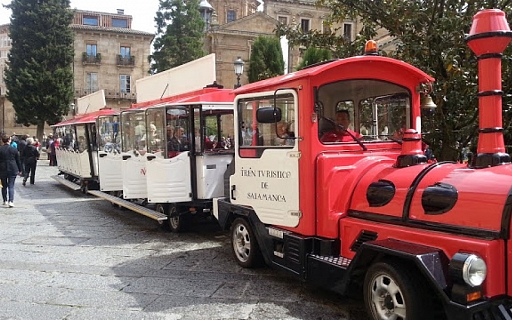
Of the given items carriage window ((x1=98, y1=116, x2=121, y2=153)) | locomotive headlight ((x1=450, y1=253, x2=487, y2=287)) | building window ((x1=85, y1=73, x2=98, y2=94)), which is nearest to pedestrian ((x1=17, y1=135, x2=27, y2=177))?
carriage window ((x1=98, y1=116, x2=121, y2=153))

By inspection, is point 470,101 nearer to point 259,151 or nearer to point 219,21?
point 259,151

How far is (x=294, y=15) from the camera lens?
2202 inches

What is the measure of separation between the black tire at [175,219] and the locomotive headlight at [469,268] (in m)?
5.91

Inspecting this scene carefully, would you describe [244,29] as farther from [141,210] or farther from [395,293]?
[395,293]

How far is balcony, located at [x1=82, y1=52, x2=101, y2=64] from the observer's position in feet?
173

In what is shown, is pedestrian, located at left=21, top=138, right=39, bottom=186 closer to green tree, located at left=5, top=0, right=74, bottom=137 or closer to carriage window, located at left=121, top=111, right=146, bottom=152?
carriage window, located at left=121, top=111, right=146, bottom=152

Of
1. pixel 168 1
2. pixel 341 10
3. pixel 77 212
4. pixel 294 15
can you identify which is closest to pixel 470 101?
pixel 341 10

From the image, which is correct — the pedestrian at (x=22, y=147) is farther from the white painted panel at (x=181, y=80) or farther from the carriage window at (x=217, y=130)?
the carriage window at (x=217, y=130)

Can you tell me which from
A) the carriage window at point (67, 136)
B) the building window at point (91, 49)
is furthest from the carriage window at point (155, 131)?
the building window at point (91, 49)

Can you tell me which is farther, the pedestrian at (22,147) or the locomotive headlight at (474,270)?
the pedestrian at (22,147)

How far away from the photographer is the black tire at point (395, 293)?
358 cm

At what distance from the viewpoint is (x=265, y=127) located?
5.35 m

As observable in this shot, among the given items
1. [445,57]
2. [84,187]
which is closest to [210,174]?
[445,57]

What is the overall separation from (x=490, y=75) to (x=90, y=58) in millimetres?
54327
